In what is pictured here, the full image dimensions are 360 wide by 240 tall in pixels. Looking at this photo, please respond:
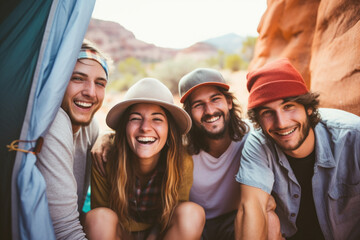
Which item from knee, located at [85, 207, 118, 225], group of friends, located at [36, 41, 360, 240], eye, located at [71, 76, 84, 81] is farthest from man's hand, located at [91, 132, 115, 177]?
eye, located at [71, 76, 84, 81]

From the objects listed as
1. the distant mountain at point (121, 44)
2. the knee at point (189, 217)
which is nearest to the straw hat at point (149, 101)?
the knee at point (189, 217)

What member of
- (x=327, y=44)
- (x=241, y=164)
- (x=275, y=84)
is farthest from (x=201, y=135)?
(x=327, y=44)

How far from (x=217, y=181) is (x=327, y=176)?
1099 mm

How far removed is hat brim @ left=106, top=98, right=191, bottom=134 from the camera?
1.77 meters

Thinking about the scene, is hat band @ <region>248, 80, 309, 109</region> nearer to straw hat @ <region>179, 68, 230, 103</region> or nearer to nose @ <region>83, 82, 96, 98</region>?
straw hat @ <region>179, 68, 230, 103</region>

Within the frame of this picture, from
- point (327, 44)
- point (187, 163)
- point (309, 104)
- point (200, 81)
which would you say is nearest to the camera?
point (309, 104)

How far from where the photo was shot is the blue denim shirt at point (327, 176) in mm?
1721

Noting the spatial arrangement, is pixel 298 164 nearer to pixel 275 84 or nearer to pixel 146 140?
pixel 275 84

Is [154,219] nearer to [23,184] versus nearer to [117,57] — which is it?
[23,184]

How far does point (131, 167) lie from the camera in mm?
2006

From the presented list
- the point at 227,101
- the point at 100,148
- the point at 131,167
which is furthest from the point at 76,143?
the point at 227,101

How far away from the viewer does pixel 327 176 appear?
1.80m

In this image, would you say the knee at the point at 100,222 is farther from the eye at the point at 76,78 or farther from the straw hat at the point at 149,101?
the eye at the point at 76,78

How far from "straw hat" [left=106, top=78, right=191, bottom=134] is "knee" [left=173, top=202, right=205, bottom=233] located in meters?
0.83
